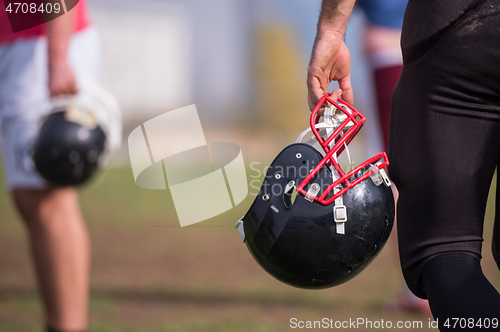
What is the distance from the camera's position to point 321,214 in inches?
47.4

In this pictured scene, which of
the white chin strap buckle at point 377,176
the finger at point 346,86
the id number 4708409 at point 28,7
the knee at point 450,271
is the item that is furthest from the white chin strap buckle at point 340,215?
the id number 4708409 at point 28,7

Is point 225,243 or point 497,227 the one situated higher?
point 497,227

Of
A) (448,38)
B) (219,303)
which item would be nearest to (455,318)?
(448,38)

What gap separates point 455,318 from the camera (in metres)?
0.99

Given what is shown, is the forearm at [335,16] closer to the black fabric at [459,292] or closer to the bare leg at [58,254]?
the black fabric at [459,292]

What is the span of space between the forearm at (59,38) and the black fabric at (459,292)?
1560 millimetres

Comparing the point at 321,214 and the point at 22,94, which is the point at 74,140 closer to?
the point at 22,94

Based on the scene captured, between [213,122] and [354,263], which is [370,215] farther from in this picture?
[213,122]

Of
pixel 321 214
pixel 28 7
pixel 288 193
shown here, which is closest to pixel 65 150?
pixel 28 7

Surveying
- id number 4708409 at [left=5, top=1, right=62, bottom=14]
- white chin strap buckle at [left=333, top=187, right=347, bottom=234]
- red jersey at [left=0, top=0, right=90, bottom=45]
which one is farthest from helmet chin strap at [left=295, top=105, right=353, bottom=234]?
red jersey at [left=0, top=0, right=90, bottom=45]

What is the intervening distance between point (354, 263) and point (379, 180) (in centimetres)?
24

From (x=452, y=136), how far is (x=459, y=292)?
0.37m

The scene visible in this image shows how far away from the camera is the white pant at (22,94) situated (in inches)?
82.4

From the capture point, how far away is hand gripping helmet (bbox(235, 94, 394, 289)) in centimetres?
121
